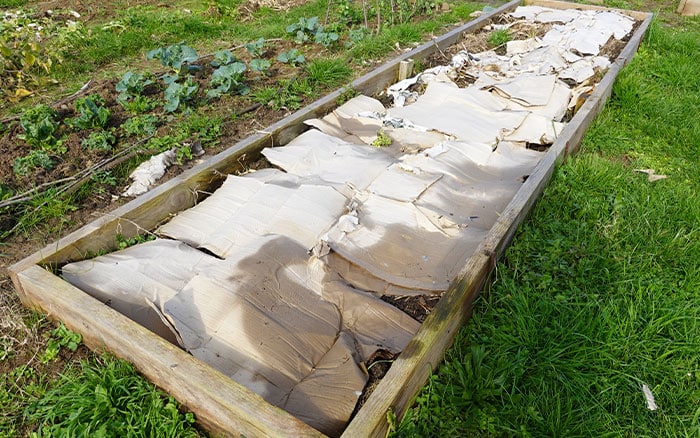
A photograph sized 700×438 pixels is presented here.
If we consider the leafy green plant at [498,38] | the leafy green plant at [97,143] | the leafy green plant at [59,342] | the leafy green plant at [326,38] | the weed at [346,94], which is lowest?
the leafy green plant at [498,38]

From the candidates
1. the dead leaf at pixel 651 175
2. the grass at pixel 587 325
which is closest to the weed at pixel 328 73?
the grass at pixel 587 325

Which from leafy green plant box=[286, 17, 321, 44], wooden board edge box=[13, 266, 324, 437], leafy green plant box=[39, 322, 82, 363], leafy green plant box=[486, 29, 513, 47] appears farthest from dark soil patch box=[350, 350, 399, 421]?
leafy green plant box=[486, 29, 513, 47]

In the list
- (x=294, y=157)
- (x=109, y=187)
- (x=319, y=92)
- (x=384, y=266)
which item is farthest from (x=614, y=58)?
(x=109, y=187)

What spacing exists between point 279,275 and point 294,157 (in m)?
1.21

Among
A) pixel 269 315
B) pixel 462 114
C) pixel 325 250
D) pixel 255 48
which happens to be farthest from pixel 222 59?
pixel 269 315

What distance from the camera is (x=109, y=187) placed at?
334 cm

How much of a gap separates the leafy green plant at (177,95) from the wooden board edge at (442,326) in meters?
2.96

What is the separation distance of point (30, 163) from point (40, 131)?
34 centimetres

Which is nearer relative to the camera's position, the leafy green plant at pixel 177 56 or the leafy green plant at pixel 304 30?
the leafy green plant at pixel 177 56

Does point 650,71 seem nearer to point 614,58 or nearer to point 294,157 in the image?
point 614,58

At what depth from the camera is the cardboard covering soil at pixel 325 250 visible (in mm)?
2094

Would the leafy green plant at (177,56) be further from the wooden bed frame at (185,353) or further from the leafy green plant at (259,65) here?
the wooden bed frame at (185,353)

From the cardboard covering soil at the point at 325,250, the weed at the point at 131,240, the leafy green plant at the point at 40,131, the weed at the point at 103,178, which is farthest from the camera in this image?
the leafy green plant at the point at 40,131

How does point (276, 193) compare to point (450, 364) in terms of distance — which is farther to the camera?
point (276, 193)
